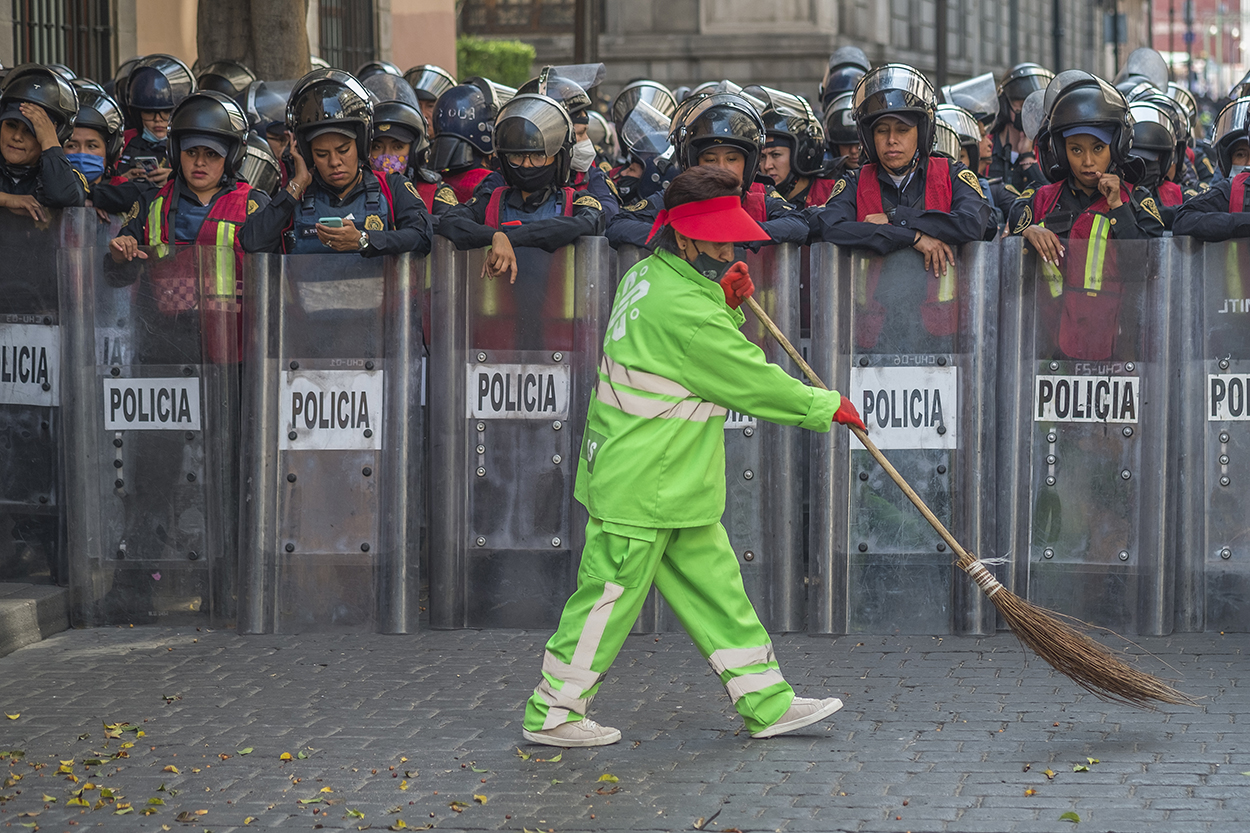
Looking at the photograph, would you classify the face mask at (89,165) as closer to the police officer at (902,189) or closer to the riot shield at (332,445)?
the riot shield at (332,445)

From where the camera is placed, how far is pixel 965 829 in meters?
4.66

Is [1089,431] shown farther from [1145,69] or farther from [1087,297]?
[1145,69]

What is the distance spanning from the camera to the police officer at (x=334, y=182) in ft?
24.0

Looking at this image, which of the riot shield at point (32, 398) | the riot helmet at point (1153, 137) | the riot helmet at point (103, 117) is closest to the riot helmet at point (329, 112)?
the riot shield at point (32, 398)

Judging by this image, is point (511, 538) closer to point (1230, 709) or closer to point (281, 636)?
point (281, 636)

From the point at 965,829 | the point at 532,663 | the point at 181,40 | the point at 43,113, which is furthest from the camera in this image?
the point at 181,40

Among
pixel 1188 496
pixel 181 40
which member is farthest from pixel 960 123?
pixel 181 40

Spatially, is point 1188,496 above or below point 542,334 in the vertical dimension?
below

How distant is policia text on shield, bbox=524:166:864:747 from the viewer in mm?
5340

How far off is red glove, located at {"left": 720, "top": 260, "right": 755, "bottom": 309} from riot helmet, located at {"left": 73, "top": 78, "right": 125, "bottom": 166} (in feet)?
15.7

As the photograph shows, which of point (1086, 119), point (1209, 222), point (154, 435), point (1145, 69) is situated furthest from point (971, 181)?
point (1145, 69)

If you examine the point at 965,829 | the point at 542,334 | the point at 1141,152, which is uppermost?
the point at 1141,152

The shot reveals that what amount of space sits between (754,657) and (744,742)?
28cm

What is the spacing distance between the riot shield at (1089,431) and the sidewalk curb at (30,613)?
390cm
